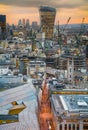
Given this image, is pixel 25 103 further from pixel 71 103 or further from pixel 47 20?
pixel 47 20

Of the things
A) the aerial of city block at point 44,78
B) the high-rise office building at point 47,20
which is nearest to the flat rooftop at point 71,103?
the aerial of city block at point 44,78

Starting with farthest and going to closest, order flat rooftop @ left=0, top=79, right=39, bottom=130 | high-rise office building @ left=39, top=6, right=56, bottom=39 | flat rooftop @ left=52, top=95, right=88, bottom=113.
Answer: high-rise office building @ left=39, top=6, right=56, bottom=39, flat rooftop @ left=52, top=95, right=88, bottom=113, flat rooftop @ left=0, top=79, right=39, bottom=130

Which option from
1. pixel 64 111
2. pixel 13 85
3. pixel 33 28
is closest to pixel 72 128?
pixel 64 111

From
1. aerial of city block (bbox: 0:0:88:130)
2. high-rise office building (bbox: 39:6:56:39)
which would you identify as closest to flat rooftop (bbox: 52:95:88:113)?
aerial of city block (bbox: 0:0:88:130)

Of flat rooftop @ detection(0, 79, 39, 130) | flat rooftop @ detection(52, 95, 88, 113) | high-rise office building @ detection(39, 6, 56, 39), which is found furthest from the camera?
high-rise office building @ detection(39, 6, 56, 39)

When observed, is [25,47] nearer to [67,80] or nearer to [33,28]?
[33,28]

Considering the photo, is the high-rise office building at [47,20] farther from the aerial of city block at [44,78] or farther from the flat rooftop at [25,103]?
the flat rooftop at [25,103]

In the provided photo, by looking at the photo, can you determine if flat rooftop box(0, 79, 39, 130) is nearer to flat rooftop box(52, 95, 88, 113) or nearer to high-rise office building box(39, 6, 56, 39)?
flat rooftop box(52, 95, 88, 113)
